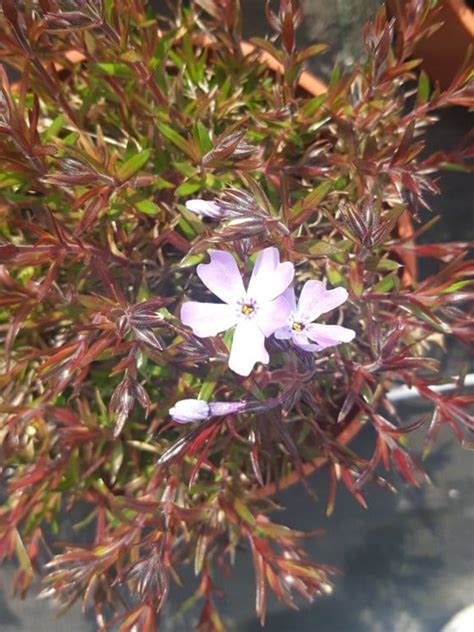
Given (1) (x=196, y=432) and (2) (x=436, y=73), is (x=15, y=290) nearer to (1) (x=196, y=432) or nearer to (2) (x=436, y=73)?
(1) (x=196, y=432)

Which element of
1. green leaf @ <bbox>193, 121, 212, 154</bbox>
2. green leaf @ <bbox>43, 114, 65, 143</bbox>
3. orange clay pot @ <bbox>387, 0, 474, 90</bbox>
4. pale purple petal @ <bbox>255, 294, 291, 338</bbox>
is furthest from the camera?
orange clay pot @ <bbox>387, 0, 474, 90</bbox>

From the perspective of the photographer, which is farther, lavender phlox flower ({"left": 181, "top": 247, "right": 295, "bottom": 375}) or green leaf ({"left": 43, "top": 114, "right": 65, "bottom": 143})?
green leaf ({"left": 43, "top": 114, "right": 65, "bottom": 143})

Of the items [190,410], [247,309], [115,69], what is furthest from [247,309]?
[115,69]

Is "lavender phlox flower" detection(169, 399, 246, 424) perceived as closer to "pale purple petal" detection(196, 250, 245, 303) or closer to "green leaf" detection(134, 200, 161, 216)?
"pale purple petal" detection(196, 250, 245, 303)

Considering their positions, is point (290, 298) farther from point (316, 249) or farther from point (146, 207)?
point (146, 207)

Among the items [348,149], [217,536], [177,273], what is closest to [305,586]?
[217,536]

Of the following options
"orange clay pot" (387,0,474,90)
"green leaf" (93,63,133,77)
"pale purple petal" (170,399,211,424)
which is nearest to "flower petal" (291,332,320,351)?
"pale purple petal" (170,399,211,424)

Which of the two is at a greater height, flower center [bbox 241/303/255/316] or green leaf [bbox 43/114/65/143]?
Answer: green leaf [bbox 43/114/65/143]

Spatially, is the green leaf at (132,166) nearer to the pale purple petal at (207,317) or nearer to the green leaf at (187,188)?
the green leaf at (187,188)
